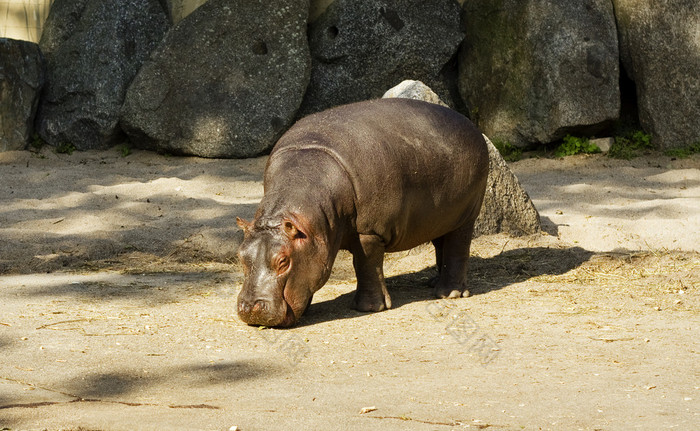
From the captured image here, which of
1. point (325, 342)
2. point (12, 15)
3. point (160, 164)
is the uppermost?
point (12, 15)

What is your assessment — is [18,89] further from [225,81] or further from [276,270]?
[276,270]

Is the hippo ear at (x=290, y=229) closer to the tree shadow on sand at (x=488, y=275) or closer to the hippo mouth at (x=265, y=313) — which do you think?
the hippo mouth at (x=265, y=313)

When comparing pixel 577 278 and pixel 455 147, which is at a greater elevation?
pixel 455 147

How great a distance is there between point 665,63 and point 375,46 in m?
3.50

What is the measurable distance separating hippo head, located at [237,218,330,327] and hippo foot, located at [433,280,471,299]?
1.27 metres

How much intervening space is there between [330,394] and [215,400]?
515 millimetres

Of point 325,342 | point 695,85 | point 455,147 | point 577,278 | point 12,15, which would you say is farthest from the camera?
point 12,15

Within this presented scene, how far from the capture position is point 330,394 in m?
4.28

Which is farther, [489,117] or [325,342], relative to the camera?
[489,117]

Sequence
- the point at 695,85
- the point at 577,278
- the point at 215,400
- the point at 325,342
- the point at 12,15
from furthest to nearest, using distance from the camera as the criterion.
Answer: the point at 12,15
the point at 695,85
the point at 577,278
the point at 325,342
the point at 215,400

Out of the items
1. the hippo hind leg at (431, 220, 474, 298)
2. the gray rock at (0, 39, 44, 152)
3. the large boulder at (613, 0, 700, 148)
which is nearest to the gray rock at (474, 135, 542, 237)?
the hippo hind leg at (431, 220, 474, 298)

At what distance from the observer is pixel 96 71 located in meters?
11.9

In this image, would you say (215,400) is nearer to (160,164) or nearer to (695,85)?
(160,164)

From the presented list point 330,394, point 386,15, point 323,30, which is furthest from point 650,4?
point 330,394
